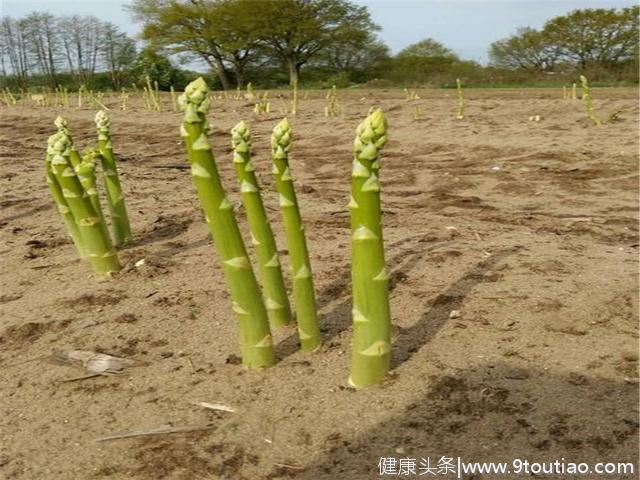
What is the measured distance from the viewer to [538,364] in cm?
246

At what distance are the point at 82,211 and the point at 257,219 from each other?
1.46m

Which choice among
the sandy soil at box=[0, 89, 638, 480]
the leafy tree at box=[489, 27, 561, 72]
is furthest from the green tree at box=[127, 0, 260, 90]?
the sandy soil at box=[0, 89, 638, 480]

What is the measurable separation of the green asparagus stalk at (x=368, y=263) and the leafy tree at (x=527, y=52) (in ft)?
142

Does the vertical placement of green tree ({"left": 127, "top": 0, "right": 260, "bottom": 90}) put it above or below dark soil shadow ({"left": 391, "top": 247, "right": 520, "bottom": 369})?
above

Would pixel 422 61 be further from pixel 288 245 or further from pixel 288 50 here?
pixel 288 245

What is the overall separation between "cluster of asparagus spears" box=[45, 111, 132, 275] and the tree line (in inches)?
1418

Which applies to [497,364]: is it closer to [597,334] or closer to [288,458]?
[597,334]

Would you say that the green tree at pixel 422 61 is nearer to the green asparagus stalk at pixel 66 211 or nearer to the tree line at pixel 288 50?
the tree line at pixel 288 50

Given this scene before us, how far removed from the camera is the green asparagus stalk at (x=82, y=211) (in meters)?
3.45

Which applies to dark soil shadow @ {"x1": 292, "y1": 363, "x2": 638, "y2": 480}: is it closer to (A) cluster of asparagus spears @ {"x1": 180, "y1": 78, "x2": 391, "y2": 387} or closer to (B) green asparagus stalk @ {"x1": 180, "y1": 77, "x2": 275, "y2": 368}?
(A) cluster of asparagus spears @ {"x1": 180, "y1": 78, "x2": 391, "y2": 387}

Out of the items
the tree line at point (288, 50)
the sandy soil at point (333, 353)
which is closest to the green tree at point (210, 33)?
the tree line at point (288, 50)

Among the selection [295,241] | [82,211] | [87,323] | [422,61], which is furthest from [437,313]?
[422,61]

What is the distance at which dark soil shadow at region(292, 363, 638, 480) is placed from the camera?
6.48 feet

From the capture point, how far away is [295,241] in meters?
2.49
